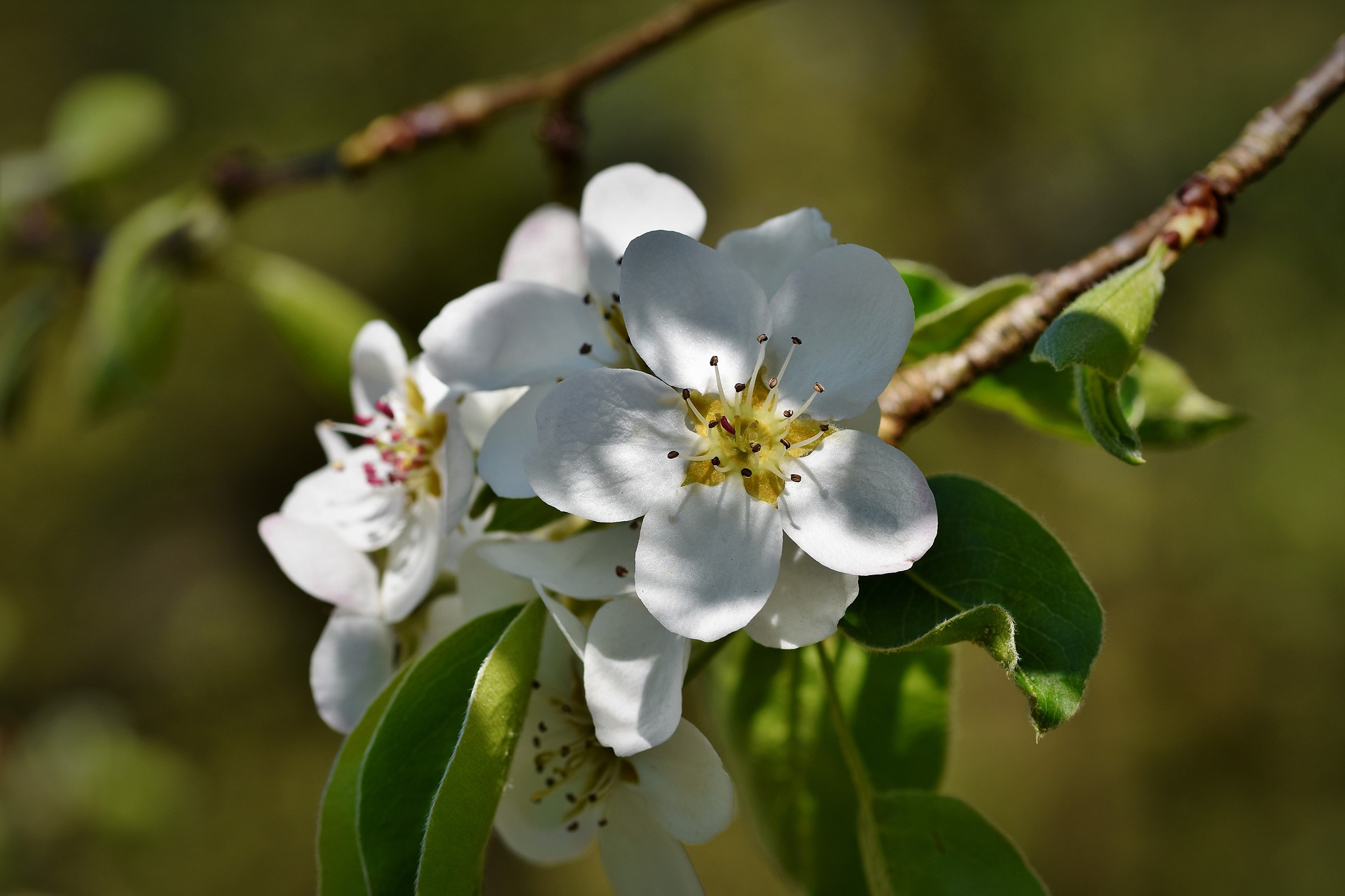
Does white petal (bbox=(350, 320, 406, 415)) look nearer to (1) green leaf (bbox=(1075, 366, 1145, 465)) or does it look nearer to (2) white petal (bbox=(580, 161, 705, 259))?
(2) white petal (bbox=(580, 161, 705, 259))

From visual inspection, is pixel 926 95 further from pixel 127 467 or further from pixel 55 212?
pixel 127 467

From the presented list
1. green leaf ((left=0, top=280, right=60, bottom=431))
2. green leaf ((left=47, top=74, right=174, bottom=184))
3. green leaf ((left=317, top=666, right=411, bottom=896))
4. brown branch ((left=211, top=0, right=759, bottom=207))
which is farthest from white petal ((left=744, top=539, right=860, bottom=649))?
green leaf ((left=47, top=74, right=174, bottom=184))

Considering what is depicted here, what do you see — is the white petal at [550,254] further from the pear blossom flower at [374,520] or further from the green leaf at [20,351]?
the green leaf at [20,351]

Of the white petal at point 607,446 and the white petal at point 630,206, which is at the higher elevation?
the white petal at point 630,206

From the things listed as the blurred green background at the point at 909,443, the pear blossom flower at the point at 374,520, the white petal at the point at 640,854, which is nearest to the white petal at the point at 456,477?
the pear blossom flower at the point at 374,520

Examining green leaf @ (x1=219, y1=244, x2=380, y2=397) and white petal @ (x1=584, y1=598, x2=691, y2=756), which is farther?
green leaf @ (x1=219, y1=244, x2=380, y2=397)

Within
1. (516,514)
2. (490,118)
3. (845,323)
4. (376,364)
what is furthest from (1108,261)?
(490,118)
